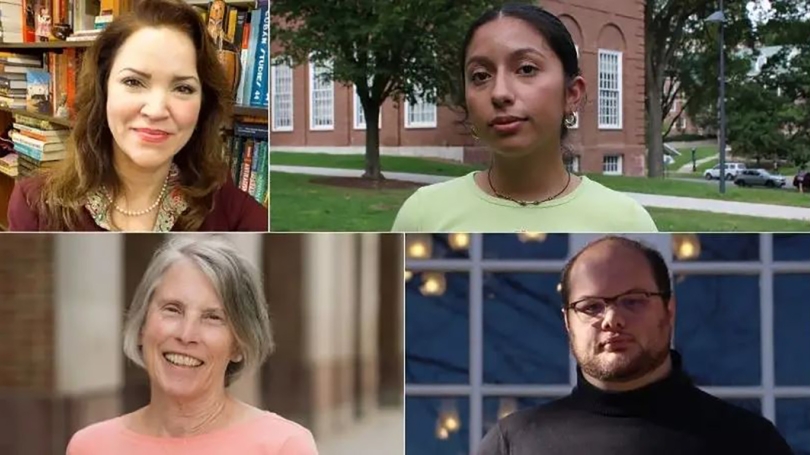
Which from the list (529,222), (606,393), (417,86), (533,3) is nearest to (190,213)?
(417,86)

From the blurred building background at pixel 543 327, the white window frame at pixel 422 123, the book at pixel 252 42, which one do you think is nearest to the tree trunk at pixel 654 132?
the blurred building background at pixel 543 327

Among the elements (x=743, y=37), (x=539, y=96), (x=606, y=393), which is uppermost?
(x=743, y=37)

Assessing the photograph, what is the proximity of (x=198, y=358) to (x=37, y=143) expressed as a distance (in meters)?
0.76

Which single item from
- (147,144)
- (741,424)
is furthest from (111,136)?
(741,424)

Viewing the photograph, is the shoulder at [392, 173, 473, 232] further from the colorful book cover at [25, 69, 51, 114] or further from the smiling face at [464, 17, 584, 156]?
the colorful book cover at [25, 69, 51, 114]

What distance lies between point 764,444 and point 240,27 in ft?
6.04

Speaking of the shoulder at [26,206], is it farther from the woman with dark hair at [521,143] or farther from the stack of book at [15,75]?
the woman with dark hair at [521,143]

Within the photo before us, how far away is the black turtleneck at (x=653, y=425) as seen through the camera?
2127 millimetres

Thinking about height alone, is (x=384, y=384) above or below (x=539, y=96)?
below

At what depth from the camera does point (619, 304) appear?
7.12ft

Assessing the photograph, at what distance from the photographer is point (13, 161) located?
228cm

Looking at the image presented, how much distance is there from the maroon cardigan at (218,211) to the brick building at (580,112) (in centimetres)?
18

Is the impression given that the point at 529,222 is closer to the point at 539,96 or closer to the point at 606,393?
the point at 539,96

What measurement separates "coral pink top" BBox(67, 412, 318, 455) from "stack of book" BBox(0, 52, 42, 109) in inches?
Result: 38.7
